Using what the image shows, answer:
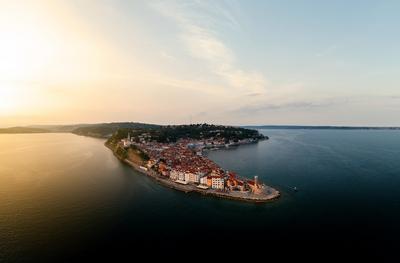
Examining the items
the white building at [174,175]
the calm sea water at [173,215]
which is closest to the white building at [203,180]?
the calm sea water at [173,215]

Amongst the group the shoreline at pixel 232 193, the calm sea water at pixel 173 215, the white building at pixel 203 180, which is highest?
the white building at pixel 203 180

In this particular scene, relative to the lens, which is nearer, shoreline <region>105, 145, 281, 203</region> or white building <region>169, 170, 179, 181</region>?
shoreline <region>105, 145, 281, 203</region>

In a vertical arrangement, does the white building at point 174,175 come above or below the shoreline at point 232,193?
above

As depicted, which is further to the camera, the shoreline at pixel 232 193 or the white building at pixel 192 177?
the white building at pixel 192 177

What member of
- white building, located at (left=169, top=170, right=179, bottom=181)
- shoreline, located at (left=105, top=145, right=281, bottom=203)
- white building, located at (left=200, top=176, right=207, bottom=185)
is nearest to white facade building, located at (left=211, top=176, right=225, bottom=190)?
shoreline, located at (left=105, top=145, right=281, bottom=203)

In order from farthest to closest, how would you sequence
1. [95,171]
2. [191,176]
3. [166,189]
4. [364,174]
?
1. [95,171]
2. [364,174]
3. [191,176]
4. [166,189]

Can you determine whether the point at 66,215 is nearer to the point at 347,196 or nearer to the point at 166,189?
the point at 166,189

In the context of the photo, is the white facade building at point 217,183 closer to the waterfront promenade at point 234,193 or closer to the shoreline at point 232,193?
the waterfront promenade at point 234,193

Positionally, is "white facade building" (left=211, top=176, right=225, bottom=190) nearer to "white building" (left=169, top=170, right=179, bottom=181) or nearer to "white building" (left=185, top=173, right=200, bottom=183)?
"white building" (left=185, top=173, right=200, bottom=183)

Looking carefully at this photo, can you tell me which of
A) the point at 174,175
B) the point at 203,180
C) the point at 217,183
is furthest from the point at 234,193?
the point at 174,175

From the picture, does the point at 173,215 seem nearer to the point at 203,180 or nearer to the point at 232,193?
the point at 232,193

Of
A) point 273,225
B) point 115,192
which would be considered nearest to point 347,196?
point 273,225
